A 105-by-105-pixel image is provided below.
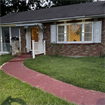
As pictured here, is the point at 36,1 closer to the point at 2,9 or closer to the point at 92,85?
the point at 2,9

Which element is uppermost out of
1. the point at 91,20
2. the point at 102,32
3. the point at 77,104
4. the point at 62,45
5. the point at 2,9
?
the point at 2,9

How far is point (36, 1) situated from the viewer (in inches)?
905

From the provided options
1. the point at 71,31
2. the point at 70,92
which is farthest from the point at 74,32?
the point at 70,92

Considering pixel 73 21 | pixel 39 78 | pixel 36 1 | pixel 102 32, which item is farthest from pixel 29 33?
pixel 36 1

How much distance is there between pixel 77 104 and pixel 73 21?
21.4ft

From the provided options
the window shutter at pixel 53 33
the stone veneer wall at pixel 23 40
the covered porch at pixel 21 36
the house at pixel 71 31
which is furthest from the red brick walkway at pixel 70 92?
the stone veneer wall at pixel 23 40

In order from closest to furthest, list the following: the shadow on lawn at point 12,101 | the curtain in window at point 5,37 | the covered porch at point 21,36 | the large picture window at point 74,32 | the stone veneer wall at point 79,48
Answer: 1. the shadow on lawn at point 12,101
2. the stone veneer wall at point 79,48
3. the large picture window at point 74,32
4. the covered porch at point 21,36
5. the curtain in window at point 5,37

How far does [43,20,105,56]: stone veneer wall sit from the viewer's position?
7402 mm

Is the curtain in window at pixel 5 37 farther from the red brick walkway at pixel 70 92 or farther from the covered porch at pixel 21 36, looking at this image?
the red brick walkway at pixel 70 92

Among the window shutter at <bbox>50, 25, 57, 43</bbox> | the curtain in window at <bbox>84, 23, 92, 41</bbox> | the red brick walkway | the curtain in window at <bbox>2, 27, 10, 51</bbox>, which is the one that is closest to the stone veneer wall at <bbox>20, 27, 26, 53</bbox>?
the curtain in window at <bbox>2, 27, 10, 51</bbox>

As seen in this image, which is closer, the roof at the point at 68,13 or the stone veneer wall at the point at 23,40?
the roof at the point at 68,13

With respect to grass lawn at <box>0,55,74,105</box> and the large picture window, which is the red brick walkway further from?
the large picture window

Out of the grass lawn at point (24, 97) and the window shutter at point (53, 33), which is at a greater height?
the window shutter at point (53, 33)

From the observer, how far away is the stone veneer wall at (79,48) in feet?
24.3
